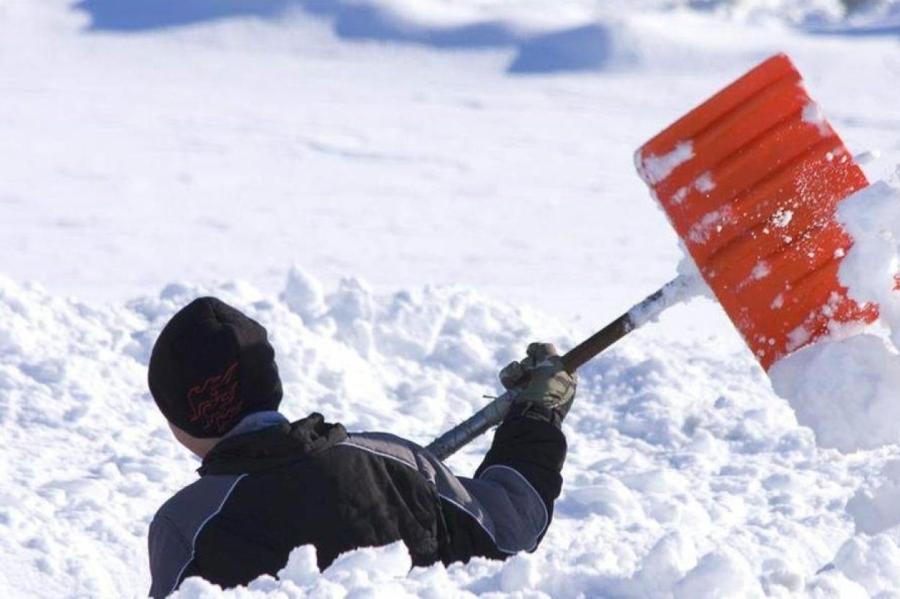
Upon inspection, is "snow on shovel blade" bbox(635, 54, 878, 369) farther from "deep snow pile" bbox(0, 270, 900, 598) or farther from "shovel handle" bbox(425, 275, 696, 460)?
"deep snow pile" bbox(0, 270, 900, 598)

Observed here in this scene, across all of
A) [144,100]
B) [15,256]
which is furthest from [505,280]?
[144,100]

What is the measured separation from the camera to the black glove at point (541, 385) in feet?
8.87

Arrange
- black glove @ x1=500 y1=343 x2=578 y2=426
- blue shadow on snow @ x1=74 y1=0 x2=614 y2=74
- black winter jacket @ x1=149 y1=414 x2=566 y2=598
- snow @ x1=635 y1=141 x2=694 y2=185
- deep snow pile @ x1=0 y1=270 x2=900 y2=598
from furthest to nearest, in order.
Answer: blue shadow on snow @ x1=74 y1=0 x2=614 y2=74 < deep snow pile @ x1=0 y1=270 x2=900 y2=598 < snow @ x1=635 y1=141 x2=694 y2=185 < black glove @ x1=500 y1=343 x2=578 y2=426 < black winter jacket @ x1=149 y1=414 x2=566 y2=598

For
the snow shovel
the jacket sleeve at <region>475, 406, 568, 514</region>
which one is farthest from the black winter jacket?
the snow shovel

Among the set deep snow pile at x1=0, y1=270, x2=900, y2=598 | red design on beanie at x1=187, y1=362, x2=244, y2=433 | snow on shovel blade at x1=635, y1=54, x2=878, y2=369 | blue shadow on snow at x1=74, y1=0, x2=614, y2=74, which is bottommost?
blue shadow on snow at x1=74, y1=0, x2=614, y2=74

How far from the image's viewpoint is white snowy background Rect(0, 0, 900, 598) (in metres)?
3.62

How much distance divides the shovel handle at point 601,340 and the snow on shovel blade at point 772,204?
132mm

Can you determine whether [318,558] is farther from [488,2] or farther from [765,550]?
[488,2]

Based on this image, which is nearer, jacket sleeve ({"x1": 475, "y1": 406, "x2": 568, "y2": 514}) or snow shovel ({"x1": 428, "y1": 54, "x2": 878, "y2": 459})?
jacket sleeve ({"x1": 475, "y1": 406, "x2": 568, "y2": 514})

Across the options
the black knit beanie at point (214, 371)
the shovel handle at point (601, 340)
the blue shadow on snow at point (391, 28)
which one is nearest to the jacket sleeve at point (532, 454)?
the shovel handle at point (601, 340)

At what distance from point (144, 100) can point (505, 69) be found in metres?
2.43

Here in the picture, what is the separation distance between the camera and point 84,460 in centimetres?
429

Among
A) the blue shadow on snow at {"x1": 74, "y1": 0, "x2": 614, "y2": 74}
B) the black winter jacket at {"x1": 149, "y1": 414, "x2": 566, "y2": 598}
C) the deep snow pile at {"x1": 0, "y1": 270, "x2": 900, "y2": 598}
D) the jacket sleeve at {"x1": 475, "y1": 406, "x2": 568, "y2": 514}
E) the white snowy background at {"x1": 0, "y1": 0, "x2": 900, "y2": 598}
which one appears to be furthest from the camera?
the blue shadow on snow at {"x1": 74, "y1": 0, "x2": 614, "y2": 74}

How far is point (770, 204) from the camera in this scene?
2820mm
